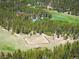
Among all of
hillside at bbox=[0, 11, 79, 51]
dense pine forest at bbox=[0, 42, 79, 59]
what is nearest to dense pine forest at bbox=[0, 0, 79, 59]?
dense pine forest at bbox=[0, 42, 79, 59]

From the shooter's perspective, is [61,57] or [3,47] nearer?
[61,57]

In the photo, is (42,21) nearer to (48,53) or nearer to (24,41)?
(24,41)

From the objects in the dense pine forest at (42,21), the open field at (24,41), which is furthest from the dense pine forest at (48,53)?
the open field at (24,41)

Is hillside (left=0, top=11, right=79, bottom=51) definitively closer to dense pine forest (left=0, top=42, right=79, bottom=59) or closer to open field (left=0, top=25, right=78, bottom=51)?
open field (left=0, top=25, right=78, bottom=51)

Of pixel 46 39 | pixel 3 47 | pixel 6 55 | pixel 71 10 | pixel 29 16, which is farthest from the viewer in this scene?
pixel 71 10

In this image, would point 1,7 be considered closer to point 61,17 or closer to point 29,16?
point 29,16

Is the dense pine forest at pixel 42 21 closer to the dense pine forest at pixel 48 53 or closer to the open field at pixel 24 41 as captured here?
the dense pine forest at pixel 48 53

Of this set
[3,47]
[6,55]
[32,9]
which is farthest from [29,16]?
[6,55]

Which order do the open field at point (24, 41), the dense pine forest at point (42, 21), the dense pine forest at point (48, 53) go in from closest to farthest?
the dense pine forest at point (48, 53)
the dense pine forest at point (42, 21)
the open field at point (24, 41)
